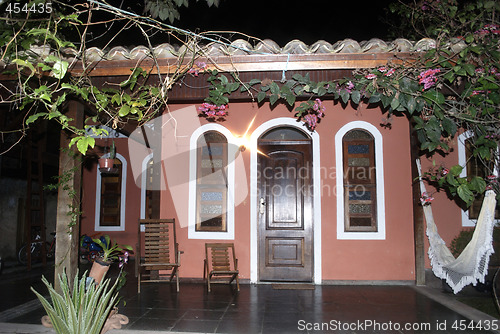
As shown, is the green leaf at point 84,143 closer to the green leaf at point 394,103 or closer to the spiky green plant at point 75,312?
the spiky green plant at point 75,312

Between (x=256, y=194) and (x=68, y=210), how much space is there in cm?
289

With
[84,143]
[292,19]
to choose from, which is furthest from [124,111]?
[292,19]

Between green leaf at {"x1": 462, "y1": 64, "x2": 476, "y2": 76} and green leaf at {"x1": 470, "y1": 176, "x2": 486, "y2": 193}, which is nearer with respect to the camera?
green leaf at {"x1": 462, "y1": 64, "x2": 476, "y2": 76}

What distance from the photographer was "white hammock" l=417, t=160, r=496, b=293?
163 inches

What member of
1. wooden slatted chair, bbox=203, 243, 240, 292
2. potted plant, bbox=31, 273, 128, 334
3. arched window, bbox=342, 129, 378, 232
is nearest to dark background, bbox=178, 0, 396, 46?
arched window, bbox=342, 129, 378, 232

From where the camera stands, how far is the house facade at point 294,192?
5633 millimetres

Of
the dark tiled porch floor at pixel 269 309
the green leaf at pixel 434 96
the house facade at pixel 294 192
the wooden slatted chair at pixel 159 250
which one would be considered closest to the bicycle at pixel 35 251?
the dark tiled porch floor at pixel 269 309

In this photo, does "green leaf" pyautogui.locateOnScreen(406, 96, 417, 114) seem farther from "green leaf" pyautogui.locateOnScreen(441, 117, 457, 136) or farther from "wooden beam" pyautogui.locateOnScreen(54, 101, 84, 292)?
"wooden beam" pyautogui.locateOnScreen(54, 101, 84, 292)

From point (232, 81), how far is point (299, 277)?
3.49m

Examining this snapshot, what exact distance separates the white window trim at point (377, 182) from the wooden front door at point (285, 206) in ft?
1.53

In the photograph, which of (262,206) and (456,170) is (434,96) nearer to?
(456,170)

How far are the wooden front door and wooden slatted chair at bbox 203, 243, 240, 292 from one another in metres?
0.52

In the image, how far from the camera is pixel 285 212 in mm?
5855

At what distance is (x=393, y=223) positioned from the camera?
5.64 m
